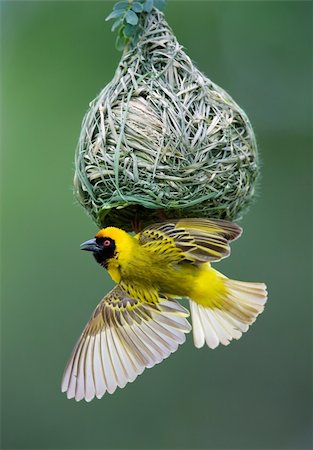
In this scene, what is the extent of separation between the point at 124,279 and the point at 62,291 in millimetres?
3210

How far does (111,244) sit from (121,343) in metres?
0.49

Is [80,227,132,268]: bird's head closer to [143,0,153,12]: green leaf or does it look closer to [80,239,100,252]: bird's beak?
[80,239,100,252]: bird's beak

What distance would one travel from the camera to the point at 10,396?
26.4ft

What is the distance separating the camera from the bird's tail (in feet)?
15.4

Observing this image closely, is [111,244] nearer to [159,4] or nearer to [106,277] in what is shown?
[159,4]

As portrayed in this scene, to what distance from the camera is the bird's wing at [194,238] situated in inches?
170

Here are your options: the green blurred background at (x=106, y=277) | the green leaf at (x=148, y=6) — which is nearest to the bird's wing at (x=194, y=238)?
the green leaf at (x=148, y=6)

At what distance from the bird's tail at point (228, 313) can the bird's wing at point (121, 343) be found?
0.94 ft

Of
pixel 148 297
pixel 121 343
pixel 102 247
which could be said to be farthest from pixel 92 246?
pixel 121 343

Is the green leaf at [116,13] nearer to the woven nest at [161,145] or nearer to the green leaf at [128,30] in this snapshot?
the green leaf at [128,30]

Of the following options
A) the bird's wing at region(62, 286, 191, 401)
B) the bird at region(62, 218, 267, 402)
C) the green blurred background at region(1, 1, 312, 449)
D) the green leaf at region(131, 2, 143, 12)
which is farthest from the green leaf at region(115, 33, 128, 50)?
the green blurred background at region(1, 1, 312, 449)

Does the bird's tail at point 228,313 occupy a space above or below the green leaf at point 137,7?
below

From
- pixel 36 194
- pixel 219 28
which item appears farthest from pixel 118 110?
pixel 219 28

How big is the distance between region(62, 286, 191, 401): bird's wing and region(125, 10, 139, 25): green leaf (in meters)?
1.30
